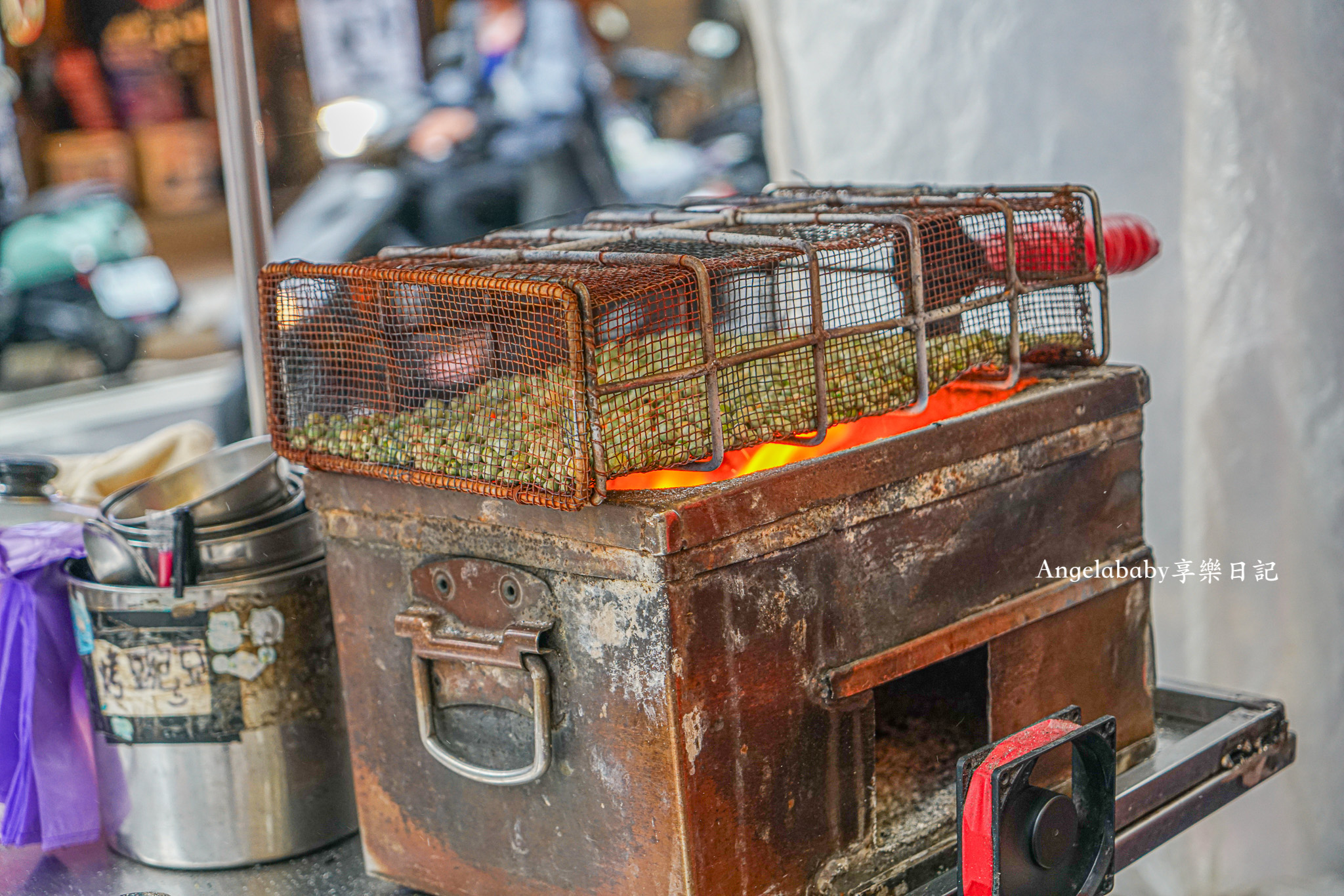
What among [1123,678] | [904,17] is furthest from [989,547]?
[904,17]

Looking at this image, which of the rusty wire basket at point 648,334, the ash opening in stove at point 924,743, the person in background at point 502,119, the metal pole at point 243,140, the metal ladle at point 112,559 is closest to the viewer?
the rusty wire basket at point 648,334

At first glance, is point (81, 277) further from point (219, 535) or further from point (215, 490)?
point (219, 535)

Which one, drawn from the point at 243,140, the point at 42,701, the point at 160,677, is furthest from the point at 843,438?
the point at 243,140

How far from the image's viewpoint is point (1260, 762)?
1.69 metres

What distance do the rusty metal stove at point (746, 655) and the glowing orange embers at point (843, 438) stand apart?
0.25 ft

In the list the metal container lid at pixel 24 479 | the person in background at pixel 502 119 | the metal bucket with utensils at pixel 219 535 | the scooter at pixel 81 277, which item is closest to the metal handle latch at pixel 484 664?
the metal bucket with utensils at pixel 219 535

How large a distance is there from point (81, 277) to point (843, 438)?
Answer: 4834 millimetres

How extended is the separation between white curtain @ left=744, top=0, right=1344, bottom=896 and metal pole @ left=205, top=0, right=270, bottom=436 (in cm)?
121

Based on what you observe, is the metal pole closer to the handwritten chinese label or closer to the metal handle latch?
the handwritten chinese label

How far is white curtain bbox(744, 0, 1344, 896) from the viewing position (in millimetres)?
2297

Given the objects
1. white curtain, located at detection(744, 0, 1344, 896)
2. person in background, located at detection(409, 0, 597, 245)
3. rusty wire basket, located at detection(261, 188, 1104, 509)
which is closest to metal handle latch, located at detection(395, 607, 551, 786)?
rusty wire basket, located at detection(261, 188, 1104, 509)

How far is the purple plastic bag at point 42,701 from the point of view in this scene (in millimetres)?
1623

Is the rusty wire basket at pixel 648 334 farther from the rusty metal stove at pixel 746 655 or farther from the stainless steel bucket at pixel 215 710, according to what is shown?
the stainless steel bucket at pixel 215 710

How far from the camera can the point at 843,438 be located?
1.44m
